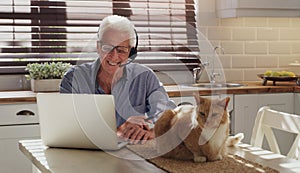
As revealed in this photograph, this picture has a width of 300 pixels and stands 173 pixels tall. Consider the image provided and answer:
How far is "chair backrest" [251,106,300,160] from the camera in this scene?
7.11 feet

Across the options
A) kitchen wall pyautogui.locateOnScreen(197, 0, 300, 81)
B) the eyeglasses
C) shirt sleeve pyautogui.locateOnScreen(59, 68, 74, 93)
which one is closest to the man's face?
the eyeglasses

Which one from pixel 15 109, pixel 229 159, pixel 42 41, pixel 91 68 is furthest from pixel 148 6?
pixel 229 159

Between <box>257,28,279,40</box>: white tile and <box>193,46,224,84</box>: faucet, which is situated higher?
<box>257,28,279,40</box>: white tile

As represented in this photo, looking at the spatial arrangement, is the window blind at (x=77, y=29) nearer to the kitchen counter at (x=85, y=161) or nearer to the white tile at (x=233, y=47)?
the white tile at (x=233, y=47)

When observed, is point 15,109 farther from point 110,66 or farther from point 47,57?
point 110,66

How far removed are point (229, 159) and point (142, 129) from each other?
35 centimetres

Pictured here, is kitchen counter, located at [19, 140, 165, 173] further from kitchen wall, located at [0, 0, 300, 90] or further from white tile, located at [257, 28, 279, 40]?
white tile, located at [257, 28, 279, 40]

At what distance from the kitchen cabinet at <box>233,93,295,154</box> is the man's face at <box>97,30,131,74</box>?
177 centimetres

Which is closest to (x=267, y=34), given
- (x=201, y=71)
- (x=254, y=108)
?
(x=201, y=71)

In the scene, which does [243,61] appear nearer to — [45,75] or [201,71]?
[201,71]

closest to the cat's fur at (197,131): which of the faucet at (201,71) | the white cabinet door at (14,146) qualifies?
the white cabinet door at (14,146)

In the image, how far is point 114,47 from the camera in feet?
6.75

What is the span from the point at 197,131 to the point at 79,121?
456mm

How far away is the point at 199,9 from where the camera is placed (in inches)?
171
